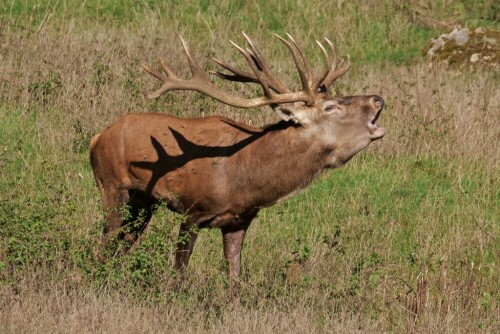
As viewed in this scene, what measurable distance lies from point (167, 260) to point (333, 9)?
9370mm

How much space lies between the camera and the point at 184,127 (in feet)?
31.0

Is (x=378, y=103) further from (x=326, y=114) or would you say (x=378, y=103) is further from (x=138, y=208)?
(x=138, y=208)

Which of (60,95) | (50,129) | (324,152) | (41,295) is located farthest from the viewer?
(60,95)

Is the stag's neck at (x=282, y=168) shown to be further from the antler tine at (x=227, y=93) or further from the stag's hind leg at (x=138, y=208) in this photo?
the stag's hind leg at (x=138, y=208)

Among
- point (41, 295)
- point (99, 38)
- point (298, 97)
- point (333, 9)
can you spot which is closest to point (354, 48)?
point (333, 9)

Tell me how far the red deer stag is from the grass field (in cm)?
31

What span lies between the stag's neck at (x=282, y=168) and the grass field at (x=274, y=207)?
456 mm

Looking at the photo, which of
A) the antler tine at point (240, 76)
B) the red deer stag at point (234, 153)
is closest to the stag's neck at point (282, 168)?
the red deer stag at point (234, 153)

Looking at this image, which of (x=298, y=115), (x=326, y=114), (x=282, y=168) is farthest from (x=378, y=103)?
(x=282, y=168)

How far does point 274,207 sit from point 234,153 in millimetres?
1719

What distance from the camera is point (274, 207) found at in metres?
10.9

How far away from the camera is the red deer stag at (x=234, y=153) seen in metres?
9.11

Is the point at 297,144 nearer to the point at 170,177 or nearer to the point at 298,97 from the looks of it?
the point at 298,97

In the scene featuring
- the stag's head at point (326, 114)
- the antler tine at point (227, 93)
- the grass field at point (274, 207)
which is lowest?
the grass field at point (274, 207)
